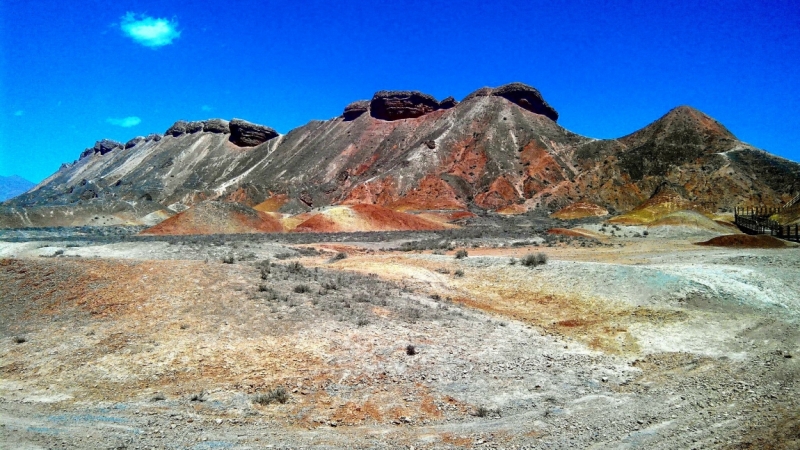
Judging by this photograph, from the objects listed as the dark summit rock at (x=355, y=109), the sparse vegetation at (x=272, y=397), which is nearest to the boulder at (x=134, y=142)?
the dark summit rock at (x=355, y=109)

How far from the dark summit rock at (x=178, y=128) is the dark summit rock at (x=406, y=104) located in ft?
205

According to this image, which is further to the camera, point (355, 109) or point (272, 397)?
point (355, 109)

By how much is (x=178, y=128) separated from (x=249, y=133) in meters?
29.3

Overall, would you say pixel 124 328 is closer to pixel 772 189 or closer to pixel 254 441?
pixel 254 441

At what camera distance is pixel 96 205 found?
227ft

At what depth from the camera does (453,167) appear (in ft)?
272

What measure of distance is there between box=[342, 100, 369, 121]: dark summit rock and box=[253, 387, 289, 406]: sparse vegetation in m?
104

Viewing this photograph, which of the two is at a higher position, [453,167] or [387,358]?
[453,167]

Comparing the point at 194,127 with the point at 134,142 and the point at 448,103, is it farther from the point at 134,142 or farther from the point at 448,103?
the point at 448,103

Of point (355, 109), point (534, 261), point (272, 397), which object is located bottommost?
point (272, 397)

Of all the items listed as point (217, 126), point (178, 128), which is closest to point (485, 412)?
point (217, 126)

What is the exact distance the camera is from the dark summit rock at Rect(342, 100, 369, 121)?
4348 inches

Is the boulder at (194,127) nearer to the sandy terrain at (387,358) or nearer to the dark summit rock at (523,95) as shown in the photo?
the dark summit rock at (523,95)

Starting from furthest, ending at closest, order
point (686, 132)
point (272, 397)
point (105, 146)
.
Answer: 1. point (105, 146)
2. point (686, 132)
3. point (272, 397)
